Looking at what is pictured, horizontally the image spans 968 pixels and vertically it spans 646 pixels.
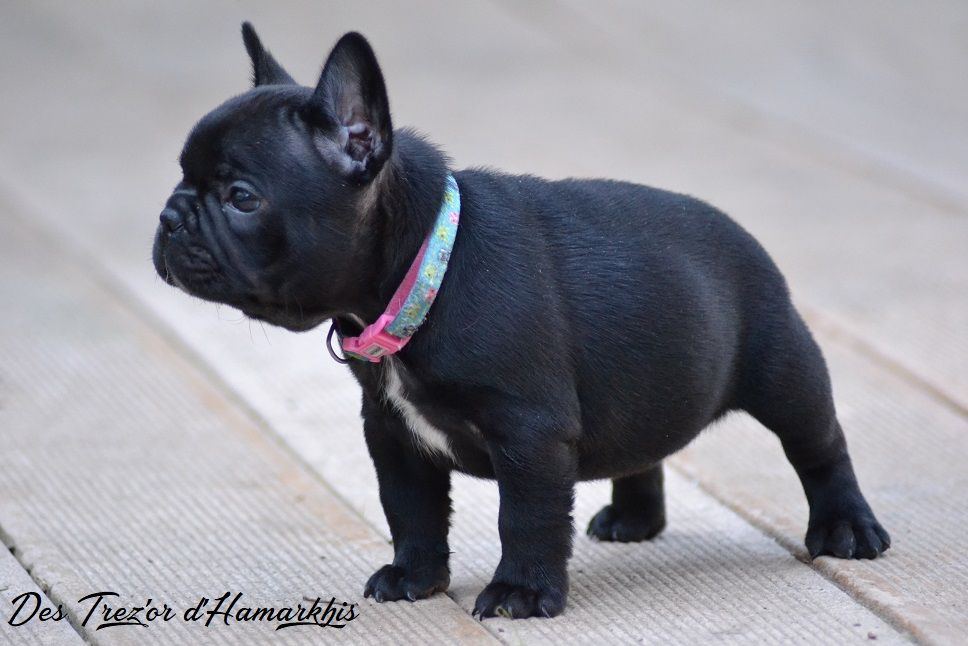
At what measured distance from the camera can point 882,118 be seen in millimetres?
8695

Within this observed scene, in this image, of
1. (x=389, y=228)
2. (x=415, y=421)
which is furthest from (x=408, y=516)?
(x=389, y=228)

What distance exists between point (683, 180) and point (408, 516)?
175 inches

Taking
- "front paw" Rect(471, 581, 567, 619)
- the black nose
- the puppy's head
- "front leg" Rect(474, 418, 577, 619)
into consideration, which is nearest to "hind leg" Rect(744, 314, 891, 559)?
"front leg" Rect(474, 418, 577, 619)

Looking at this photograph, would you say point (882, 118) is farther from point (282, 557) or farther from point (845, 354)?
point (282, 557)

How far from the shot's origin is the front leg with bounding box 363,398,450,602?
3.60 m

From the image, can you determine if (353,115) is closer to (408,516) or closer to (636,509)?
(408,516)

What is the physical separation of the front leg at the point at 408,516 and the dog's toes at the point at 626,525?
0.75m

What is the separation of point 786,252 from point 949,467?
223 cm

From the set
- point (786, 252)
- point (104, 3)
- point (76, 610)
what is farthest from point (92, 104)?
point (76, 610)

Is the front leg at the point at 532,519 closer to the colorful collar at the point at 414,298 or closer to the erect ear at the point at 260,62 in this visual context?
the colorful collar at the point at 414,298

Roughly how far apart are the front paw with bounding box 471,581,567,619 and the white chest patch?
14.3 inches

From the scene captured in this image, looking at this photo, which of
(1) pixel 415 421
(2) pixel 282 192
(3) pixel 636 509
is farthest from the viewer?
(3) pixel 636 509

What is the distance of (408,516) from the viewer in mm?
3635

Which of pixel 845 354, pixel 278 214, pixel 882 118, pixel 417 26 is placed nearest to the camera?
pixel 278 214
